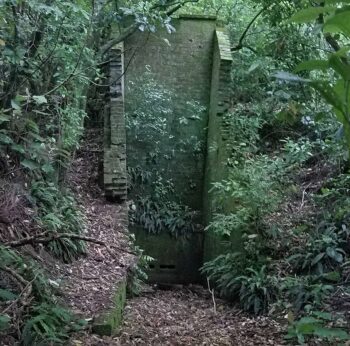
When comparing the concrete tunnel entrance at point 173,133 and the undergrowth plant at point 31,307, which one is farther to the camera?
the concrete tunnel entrance at point 173,133

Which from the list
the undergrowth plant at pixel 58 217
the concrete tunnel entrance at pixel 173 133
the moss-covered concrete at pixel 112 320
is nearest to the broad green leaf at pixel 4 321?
the moss-covered concrete at pixel 112 320

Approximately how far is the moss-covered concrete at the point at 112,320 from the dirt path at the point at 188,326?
74 millimetres

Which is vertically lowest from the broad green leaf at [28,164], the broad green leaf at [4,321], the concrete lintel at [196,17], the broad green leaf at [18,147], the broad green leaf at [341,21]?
the broad green leaf at [4,321]

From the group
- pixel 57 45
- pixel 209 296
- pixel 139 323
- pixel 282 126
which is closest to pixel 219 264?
pixel 209 296

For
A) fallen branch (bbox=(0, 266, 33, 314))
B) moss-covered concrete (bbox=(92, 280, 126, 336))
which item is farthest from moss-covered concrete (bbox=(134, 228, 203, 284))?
fallen branch (bbox=(0, 266, 33, 314))

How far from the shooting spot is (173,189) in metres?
10.4

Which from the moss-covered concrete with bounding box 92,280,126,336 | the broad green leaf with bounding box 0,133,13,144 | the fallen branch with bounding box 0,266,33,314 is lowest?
the moss-covered concrete with bounding box 92,280,126,336

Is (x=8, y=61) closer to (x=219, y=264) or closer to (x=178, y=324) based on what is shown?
(x=178, y=324)

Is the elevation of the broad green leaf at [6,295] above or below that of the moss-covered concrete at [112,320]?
above

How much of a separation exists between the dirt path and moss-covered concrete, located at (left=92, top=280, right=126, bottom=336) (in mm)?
74

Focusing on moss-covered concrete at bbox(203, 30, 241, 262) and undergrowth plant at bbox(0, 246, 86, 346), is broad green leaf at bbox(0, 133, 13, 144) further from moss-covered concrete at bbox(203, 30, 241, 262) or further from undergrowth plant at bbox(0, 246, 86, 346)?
moss-covered concrete at bbox(203, 30, 241, 262)

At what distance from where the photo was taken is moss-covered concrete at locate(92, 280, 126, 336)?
14.0 ft

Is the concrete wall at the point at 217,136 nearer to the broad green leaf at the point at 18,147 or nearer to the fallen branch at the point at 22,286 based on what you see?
the broad green leaf at the point at 18,147

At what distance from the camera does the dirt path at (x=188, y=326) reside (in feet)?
15.9
